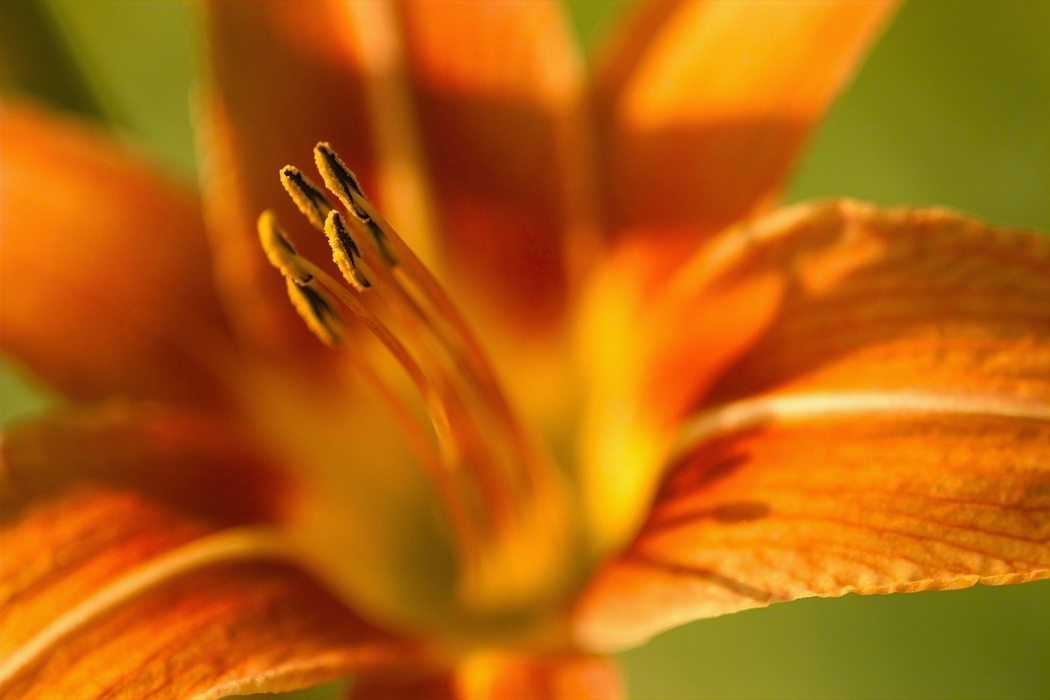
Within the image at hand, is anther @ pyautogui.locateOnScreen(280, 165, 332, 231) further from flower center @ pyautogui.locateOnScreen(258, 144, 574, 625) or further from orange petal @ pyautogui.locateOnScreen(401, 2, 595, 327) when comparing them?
orange petal @ pyautogui.locateOnScreen(401, 2, 595, 327)

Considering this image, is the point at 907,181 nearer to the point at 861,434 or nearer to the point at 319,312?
the point at 861,434

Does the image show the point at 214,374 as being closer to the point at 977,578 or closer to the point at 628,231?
the point at 628,231

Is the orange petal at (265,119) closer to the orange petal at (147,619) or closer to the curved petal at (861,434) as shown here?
the orange petal at (147,619)

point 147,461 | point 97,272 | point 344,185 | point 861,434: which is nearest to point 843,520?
point 861,434

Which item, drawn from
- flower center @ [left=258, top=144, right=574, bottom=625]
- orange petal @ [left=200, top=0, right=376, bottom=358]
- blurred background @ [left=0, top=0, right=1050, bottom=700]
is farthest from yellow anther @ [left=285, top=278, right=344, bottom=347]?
blurred background @ [left=0, top=0, right=1050, bottom=700]

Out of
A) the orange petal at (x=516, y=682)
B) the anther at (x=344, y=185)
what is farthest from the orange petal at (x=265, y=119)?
the orange petal at (x=516, y=682)

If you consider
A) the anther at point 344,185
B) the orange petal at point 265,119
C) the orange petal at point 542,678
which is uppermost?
the orange petal at point 265,119
